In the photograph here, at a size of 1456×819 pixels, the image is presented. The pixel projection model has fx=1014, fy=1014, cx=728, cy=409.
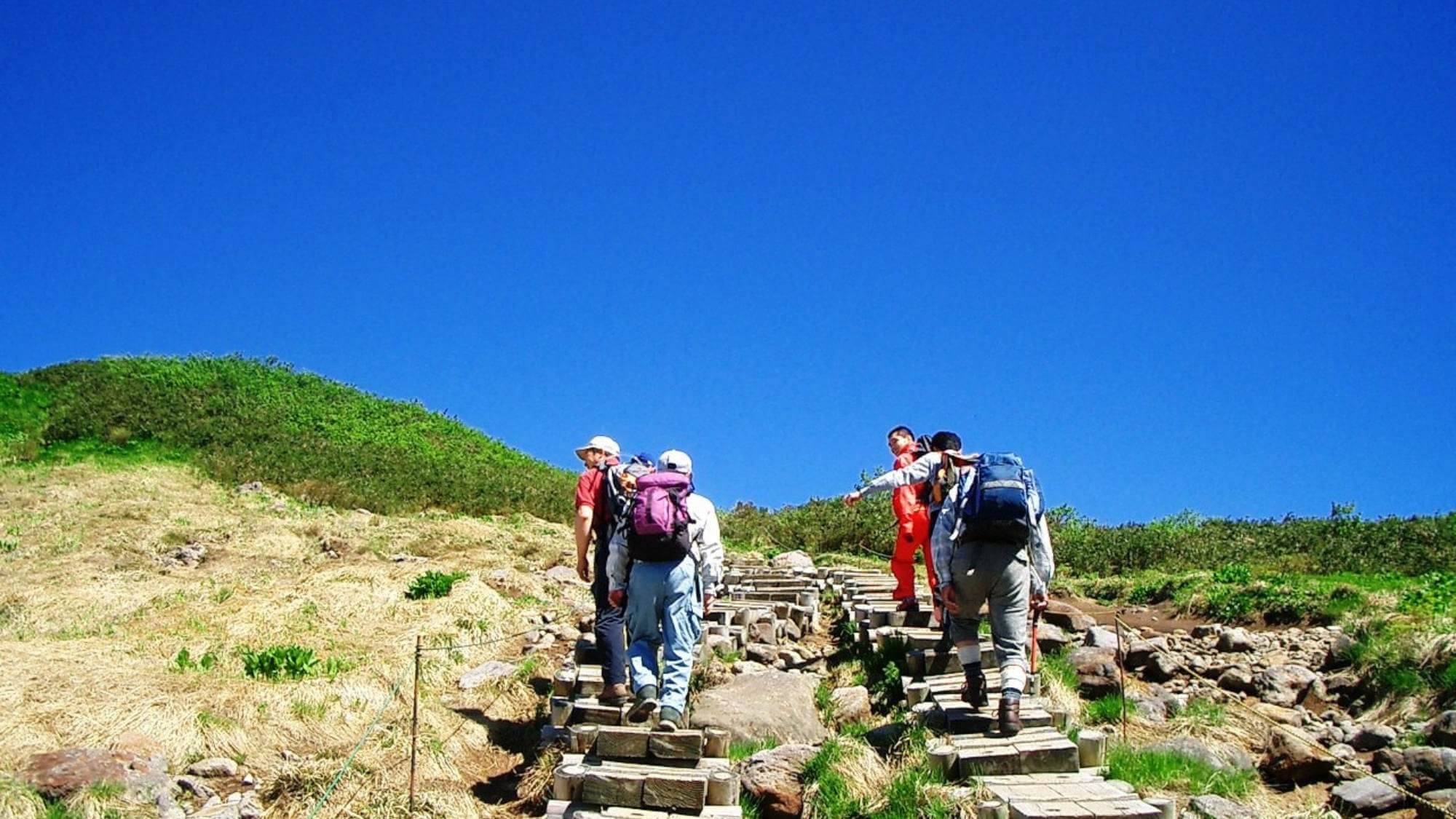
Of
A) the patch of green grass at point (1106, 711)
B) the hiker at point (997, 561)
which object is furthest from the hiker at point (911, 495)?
the patch of green grass at point (1106, 711)

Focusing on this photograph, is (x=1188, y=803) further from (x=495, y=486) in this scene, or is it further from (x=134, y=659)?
(x=495, y=486)

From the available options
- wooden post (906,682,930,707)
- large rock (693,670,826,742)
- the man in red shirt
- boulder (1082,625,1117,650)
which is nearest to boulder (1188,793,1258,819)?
wooden post (906,682,930,707)

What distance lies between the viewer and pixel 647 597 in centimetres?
748

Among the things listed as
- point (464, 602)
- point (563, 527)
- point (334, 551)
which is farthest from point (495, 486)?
point (464, 602)

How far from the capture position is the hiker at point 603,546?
8.12 m

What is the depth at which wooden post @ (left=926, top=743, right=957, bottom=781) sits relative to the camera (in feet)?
22.7

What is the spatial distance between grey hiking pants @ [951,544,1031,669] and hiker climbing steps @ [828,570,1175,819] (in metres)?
0.58

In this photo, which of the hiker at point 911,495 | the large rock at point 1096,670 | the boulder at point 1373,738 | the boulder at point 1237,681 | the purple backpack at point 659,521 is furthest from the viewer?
the boulder at point 1237,681

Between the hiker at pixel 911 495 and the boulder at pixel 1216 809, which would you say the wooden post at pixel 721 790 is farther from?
the boulder at pixel 1216 809

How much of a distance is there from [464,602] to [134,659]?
415 centimetres

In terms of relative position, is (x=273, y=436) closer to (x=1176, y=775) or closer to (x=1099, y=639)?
(x=1099, y=639)

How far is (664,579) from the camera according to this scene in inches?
293

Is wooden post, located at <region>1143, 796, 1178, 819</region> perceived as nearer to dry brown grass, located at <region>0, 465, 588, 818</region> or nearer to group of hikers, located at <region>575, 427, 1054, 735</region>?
group of hikers, located at <region>575, 427, 1054, 735</region>

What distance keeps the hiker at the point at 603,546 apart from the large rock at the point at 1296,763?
16.4 feet
